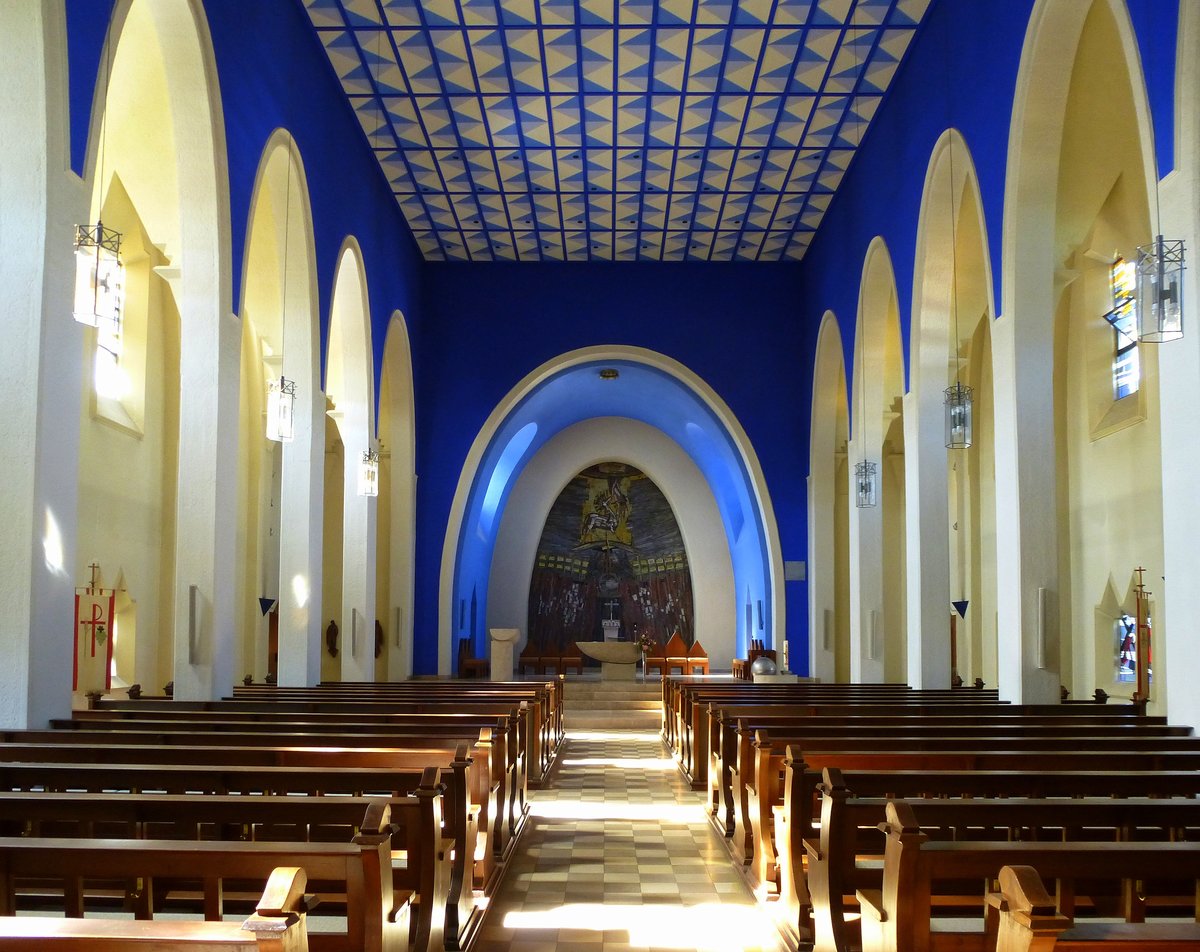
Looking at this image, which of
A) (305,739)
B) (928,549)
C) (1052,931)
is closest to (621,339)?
(928,549)

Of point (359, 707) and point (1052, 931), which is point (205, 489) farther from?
point (1052, 931)

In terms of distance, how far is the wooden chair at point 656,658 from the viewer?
20.5 metres

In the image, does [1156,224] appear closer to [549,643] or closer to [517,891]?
[517,891]

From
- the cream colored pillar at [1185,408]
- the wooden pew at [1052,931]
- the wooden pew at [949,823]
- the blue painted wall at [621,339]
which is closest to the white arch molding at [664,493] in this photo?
the blue painted wall at [621,339]

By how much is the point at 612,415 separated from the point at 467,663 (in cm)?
675

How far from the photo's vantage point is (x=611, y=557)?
80.2ft

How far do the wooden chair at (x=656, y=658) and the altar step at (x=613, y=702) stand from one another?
9.99 feet

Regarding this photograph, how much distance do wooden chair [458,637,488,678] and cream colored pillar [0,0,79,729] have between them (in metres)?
12.0

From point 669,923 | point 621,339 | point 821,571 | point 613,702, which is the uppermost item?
point 621,339

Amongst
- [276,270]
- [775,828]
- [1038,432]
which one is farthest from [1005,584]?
[276,270]

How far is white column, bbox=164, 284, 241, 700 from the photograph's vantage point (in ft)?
24.9

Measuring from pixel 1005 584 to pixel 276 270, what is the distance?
810cm

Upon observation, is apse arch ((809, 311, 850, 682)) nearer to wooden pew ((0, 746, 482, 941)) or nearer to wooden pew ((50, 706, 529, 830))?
wooden pew ((50, 706, 529, 830))

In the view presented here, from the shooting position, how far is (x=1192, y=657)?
5.44 meters
